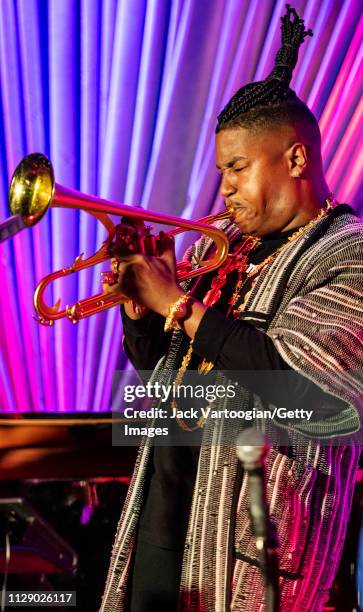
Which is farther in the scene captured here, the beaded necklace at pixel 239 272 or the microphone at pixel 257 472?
the beaded necklace at pixel 239 272

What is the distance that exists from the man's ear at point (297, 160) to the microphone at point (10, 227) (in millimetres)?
931

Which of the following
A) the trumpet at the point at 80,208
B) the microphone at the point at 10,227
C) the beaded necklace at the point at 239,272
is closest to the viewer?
the microphone at the point at 10,227

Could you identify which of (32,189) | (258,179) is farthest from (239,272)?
(32,189)

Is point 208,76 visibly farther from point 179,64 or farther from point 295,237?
point 295,237

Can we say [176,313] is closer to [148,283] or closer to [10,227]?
[148,283]

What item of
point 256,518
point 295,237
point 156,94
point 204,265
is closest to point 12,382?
point 156,94

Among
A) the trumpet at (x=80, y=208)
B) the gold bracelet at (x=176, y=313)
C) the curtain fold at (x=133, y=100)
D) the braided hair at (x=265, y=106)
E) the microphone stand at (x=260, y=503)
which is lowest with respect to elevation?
the microphone stand at (x=260, y=503)

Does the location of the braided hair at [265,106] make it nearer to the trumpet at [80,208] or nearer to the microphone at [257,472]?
the trumpet at [80,208]

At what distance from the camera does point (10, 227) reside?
1711mm

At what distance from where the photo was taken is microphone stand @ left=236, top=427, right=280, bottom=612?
135cm

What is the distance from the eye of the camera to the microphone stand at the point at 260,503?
4.42 ft

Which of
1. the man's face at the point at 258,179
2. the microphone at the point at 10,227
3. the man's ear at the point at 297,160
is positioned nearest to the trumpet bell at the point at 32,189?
the microphone at the point at 10,227

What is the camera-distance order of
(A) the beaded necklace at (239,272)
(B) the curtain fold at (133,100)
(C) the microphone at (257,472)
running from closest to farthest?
(C) the microphone at (257,472) → (A) the beaded necklace at (239,272) → (B) the curtain fold at (133,100)

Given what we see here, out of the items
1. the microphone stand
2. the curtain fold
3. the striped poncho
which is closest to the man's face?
the striped poncho
